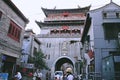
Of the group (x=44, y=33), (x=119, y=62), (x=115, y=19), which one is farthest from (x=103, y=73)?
(x=44, y=33)

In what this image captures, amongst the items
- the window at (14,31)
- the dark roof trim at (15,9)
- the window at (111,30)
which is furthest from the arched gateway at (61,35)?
the window at (111,30)

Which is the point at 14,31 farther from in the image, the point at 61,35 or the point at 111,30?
the point at 61,35

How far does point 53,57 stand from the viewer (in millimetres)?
33062

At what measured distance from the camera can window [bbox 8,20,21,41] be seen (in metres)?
14.6

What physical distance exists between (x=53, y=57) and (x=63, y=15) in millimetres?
12127

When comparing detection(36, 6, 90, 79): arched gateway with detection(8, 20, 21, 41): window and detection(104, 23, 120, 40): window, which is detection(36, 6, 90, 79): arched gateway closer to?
detection(8, 20, 21, 41): window

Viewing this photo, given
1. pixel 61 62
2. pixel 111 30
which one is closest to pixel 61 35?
pixel 61 62

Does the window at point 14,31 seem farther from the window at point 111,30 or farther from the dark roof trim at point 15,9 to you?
the window at point 111,30

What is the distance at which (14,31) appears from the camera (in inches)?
602

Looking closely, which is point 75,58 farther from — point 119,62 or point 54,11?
point 119,62

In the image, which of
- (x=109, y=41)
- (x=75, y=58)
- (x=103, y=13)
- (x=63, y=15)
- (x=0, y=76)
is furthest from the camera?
(x=63, y=15)

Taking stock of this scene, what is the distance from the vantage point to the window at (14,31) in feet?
48.0

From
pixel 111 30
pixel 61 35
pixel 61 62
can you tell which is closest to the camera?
pixel 111 30

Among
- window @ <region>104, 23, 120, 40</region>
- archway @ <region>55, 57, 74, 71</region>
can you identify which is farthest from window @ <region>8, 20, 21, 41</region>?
archway @ <region>55, 57, 74, 71</region>
